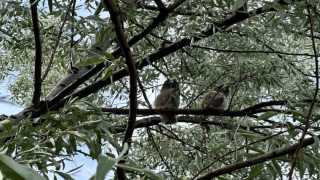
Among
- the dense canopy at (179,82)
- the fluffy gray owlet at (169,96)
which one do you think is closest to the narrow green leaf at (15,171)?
the dense canopy at (179,82)

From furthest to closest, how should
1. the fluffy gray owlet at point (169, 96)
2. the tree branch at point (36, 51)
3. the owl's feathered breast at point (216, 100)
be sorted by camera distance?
the owl's feathered breast at point (216, 100) → the fluffy gray owlet at point (169, 96) → the tree branch at point (36, 51)

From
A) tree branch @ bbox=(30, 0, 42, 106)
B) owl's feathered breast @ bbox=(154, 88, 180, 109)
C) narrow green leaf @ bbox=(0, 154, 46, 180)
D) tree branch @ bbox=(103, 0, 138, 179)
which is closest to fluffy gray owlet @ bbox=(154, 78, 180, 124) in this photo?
owl's feathered breast @ bbox=(154, 88, 180, 109)

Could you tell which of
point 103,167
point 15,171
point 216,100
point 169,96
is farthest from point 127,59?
point 216,100

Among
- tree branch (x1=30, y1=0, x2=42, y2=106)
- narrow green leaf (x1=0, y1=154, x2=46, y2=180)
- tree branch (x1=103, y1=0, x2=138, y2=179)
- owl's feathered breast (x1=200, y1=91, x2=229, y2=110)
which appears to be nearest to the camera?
narrow green leaf (x1=0, y1=154, x2=46, y2=180)

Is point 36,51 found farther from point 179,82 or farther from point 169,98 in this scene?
point 169,98

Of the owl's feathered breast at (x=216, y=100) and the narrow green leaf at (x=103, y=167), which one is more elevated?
the owl's feathered breast at (x=216, y=100)

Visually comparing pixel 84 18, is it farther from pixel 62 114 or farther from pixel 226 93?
pixel 226 93

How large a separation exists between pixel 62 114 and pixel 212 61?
1.81 meters

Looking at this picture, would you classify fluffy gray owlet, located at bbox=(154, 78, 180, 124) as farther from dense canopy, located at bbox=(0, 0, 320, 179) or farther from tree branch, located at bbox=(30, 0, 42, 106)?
tree branch, located at bbox=(30, 0, 42, 106)

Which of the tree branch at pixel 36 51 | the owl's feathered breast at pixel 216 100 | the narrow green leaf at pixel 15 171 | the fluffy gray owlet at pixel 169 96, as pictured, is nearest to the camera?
the narrow green leaf at pixel 15 171

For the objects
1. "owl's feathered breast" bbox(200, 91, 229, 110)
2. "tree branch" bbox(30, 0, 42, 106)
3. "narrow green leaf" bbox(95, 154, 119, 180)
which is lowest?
"narrow green leaf" bbox(95, 154, 119, 180)

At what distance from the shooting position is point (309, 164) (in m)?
1.58

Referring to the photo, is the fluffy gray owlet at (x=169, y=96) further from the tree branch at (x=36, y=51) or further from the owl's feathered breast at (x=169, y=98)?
the tree branch at (x=36, y=51)

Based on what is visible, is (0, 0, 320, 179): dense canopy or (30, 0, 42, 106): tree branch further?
(30, 0, 42, 106): tree branch
